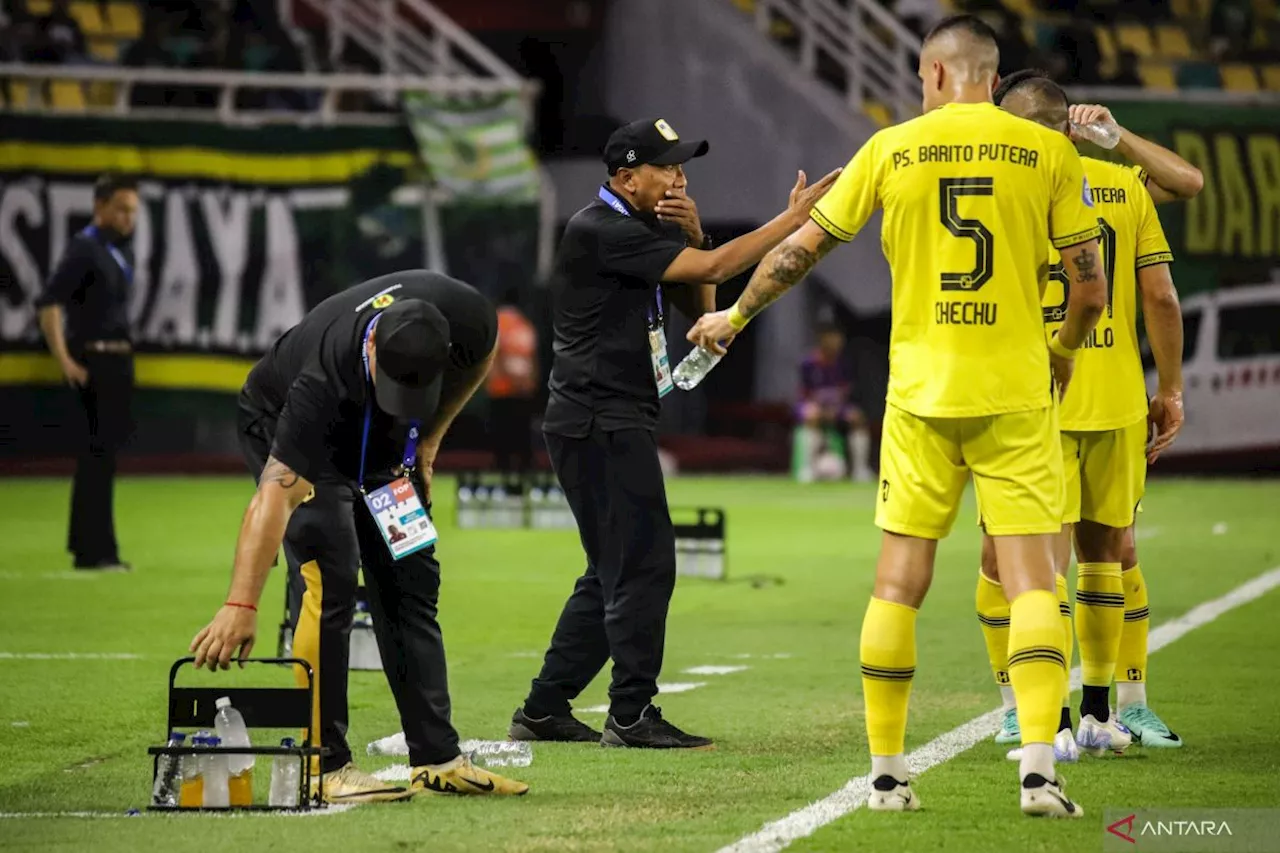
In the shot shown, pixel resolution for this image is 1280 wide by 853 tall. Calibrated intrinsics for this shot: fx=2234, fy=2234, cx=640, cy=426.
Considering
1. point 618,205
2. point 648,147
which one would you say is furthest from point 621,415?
point 648,147

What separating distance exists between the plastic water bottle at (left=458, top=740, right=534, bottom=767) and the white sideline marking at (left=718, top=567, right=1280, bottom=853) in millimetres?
1283

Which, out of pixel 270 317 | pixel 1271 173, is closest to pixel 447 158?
pixel 270 317

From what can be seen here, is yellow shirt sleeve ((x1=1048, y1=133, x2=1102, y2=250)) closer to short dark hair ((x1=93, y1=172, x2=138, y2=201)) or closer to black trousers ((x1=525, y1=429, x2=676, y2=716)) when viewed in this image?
black trousers ((x1=525, y1=429, x2=676, y2=716))

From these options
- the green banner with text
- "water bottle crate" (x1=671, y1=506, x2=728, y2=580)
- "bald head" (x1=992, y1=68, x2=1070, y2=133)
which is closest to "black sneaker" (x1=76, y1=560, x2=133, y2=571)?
"water bottle crate" (x1=671, y1=506, x2=728, y2=580)

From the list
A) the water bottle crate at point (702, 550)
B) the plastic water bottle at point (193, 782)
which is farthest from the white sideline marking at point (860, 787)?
the water bottle crate at point (702, 550)

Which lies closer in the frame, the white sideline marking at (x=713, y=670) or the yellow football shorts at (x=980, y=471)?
the yellow football shorts at (x=980, y=471)

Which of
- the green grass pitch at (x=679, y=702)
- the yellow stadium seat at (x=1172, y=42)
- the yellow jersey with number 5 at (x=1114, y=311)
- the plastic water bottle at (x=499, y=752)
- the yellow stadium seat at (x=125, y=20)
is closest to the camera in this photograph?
the green grass pitch at (x=679, y=702)

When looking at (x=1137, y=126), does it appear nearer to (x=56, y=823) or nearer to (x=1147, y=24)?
(x=1147, y=24)

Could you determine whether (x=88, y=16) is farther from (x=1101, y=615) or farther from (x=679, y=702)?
(x=1101, y=615)

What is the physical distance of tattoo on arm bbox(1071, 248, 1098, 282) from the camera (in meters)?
6.98

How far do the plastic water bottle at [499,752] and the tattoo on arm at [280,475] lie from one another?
163 centimetres

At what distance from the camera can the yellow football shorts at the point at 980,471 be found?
6.85 m

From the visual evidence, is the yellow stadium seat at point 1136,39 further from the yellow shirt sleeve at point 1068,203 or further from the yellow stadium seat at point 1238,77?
the yellow shirt sleeve at point 1068,203

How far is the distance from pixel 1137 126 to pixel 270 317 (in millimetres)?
10758
